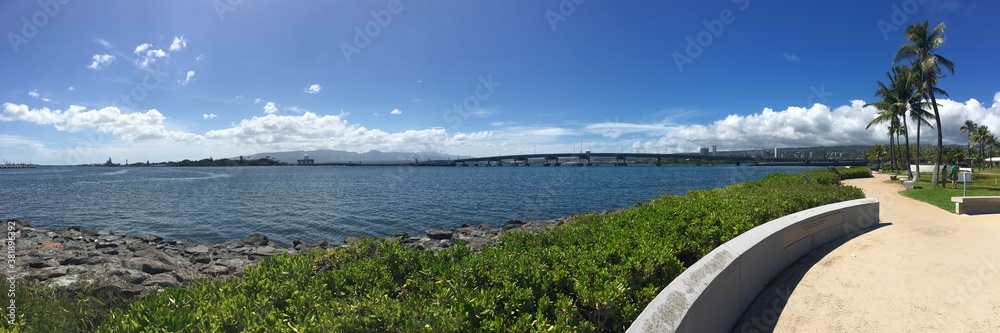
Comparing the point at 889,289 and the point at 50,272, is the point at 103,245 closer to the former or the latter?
the point at 50,272

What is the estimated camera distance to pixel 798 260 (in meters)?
7.91

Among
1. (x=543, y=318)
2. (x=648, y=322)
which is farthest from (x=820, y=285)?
(x=543, y=318)

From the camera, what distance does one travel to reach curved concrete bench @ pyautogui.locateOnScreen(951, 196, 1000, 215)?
1315 centimetres

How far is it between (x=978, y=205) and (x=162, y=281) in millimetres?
22084

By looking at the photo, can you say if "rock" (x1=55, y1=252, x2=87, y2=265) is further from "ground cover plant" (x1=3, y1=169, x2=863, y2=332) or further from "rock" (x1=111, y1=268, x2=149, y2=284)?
"ground cover plant" (x1=3, y1=169, x2=863, y2=332)

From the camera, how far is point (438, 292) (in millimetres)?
4086

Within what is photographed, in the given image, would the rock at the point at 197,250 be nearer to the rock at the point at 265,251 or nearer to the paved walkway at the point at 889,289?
the rock at the point at 265,251

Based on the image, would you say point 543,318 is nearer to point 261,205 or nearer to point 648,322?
point 648,322

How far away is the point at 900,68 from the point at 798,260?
44815 millimetres

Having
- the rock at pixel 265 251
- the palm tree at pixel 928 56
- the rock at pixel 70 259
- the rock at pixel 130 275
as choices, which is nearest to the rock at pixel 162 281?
the rock at pixel 130 275

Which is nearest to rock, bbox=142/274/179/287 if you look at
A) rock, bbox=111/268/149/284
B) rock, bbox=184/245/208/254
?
rock, bbox=111/268/149/284

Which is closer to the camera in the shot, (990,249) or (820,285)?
(820,285)

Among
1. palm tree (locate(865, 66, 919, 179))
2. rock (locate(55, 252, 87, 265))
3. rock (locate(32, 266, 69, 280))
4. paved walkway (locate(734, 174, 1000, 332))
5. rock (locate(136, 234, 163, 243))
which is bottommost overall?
rock (locate(136, 234, 163, 243))

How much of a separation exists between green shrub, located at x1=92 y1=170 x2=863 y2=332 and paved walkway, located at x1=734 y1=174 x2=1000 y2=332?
1424mm
